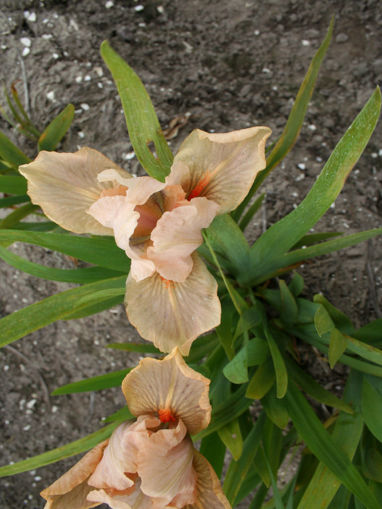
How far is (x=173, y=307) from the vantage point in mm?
681

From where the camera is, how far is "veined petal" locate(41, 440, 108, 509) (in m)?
0.63

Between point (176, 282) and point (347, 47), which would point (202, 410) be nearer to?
point (176, 282)

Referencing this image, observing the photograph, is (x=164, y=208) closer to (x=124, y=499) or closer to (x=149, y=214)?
(x=149, y=214)

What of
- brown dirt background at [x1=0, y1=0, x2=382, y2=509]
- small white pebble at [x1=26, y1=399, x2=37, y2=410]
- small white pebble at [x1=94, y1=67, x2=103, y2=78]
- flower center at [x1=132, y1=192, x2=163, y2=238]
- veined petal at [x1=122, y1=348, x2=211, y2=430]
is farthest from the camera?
small white pebble at [x1=26, y1=399, x2=37, y2=410]

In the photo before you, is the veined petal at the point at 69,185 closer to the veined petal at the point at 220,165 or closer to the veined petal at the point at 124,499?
the veined petal at the point at 220,165

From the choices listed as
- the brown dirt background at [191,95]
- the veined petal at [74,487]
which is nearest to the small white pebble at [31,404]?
the brown dirt background at [191,95]

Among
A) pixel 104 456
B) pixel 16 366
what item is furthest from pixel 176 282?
pixel 16 366

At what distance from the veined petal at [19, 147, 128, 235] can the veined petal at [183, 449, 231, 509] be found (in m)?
0.37

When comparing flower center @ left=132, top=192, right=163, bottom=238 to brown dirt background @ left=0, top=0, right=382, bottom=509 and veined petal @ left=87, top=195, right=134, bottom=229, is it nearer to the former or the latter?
veined petal @ left=87, top=195, right=134, bottom=229

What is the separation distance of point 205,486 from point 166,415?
108mm

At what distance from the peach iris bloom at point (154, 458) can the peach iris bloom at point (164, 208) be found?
0.20ft

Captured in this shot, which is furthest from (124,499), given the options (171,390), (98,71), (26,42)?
(26,42)

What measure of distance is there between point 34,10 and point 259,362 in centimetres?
135

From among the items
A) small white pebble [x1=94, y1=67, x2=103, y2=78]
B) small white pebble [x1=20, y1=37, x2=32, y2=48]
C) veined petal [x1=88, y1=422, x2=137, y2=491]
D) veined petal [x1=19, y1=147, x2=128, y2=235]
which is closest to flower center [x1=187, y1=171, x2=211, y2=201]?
veined petal [x1=19, y1=147, x2=128, y2=235]
